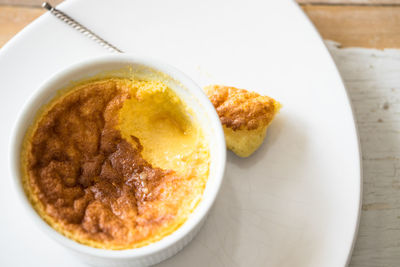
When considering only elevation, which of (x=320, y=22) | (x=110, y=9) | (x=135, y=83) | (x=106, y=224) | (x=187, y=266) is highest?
(x=110, y=9)

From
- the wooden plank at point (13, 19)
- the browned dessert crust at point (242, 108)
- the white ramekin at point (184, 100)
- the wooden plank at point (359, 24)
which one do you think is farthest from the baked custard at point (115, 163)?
the wooden plank at point (359, 24)

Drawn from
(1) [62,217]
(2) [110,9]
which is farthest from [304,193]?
(2) [110,9]

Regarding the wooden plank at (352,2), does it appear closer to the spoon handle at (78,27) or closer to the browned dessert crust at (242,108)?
the browned dessert crust at (242,108)

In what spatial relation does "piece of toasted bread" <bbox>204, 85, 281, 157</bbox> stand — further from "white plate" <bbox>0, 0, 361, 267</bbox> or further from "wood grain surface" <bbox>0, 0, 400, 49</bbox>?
"wood grain surface" <bbox>0, 0, 400, 49</bbox>

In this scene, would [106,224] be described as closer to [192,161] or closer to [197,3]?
[192,161]

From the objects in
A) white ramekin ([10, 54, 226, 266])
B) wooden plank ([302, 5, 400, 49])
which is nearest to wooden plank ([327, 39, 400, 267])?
wooden plank ([302, 5, 400, 49])

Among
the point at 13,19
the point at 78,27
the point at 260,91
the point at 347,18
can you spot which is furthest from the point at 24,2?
the point at 347,18

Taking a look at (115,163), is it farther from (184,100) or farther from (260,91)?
Result: (260,91)
